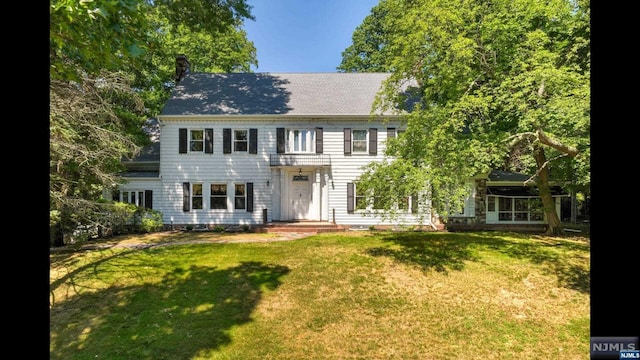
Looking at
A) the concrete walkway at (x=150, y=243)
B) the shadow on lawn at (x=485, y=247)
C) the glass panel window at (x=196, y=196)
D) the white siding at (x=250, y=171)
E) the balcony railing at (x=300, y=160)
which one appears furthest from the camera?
the glass panel window at (x=196, y=196)

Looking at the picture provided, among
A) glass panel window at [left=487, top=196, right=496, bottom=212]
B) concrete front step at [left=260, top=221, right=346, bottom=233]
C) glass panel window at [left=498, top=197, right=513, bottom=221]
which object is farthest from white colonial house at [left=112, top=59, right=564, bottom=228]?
glass panel window at [left=498, top=197, right=513, bottom=221]

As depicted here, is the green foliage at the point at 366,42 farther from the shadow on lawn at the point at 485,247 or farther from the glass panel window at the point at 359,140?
the shadow on lawn at the point at 485,247

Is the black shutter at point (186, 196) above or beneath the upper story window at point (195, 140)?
beneath

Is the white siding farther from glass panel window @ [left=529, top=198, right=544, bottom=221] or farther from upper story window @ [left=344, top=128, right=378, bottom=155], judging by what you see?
glass panel window @ [left=529, top=198, right=544, bottom=221]

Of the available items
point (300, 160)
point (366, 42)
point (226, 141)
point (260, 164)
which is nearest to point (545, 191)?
point (300, 160)

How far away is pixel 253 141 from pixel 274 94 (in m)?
3.40

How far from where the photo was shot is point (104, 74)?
9008 millimetres

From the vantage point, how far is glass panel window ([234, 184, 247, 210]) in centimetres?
1476

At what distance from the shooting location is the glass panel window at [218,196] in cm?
1479

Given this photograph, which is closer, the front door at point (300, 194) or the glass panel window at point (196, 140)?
the glass panel window at point (196, 140)

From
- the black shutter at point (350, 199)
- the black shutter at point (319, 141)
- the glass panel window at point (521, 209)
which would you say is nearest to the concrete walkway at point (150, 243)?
the black shutter at point (350, 199)

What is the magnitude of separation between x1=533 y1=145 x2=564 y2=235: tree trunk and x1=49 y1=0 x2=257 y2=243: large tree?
1146 centimetres

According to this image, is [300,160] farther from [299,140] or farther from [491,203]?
[491,203]

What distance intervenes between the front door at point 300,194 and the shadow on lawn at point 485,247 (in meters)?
5.60
